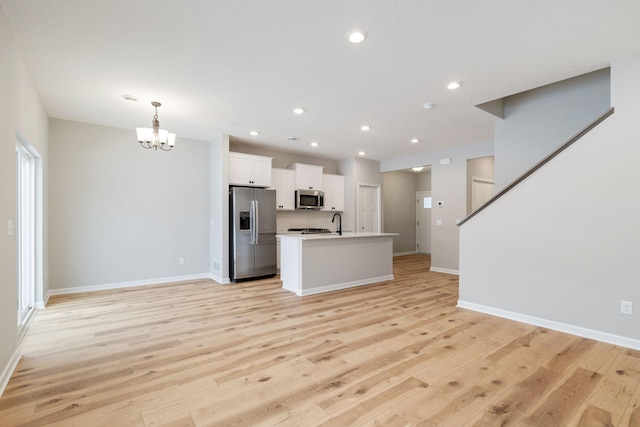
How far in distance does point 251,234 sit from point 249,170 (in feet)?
4.13

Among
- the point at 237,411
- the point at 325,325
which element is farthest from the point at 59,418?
the point at 325,325

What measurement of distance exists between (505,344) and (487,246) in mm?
1292

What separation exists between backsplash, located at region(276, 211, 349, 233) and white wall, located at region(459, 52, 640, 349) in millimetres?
4272

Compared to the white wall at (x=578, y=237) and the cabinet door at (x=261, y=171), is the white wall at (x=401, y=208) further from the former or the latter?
the white wall at (x=578, y=237)

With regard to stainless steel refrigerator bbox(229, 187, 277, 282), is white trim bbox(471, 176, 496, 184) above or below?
above

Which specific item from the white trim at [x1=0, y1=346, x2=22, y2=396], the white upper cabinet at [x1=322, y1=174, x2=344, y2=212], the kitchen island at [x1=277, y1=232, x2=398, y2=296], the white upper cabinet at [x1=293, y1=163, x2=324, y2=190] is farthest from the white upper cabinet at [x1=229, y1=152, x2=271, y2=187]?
the white trim at [x1=0, y1=346, x2=22, y2=396]

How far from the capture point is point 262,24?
92.0 inches

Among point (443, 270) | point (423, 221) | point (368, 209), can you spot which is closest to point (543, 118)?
point (443, 270)

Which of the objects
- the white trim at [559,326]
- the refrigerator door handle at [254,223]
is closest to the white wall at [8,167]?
the refrigerator door handle at [254,223]

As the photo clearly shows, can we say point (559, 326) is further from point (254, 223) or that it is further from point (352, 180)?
point (352, 180)

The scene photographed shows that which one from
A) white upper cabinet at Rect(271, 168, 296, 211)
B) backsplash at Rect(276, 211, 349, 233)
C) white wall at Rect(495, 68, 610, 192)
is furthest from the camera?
backsplash at Rect(276, 211, 349, 233)

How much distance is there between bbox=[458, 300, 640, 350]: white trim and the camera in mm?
2822

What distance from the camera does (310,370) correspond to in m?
2.38

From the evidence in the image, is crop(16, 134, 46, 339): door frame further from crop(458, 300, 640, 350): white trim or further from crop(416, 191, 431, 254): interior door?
crop(416, 191, 431, 254): interior door
